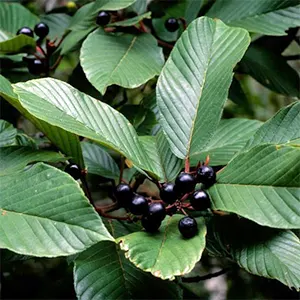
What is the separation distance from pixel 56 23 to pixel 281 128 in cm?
79

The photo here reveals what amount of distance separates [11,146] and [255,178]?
377 mm

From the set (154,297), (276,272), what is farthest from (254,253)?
(154,297)

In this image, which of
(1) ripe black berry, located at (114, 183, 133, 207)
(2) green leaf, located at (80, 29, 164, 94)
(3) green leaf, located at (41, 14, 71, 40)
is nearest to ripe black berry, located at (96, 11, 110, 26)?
(2) green leaf, located at (80, 29, 164, 94)

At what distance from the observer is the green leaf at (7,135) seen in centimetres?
90

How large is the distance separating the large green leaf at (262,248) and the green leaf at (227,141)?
0.38 feet

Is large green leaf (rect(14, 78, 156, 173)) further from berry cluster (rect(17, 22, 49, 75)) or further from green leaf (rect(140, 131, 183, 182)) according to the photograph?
berry cluster (rect(17, 22, 49, 75))

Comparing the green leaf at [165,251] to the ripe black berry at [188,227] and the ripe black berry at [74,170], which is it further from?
the ripe black berry at [74,170]

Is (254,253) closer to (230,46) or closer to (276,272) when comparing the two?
(276,272)

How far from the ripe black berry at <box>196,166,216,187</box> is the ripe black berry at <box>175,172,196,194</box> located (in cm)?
1

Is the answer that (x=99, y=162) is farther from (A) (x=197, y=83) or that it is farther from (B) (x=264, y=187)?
(B) (x=264, y=187)

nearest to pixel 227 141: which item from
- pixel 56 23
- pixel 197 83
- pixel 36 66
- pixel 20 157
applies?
pixel 197 83

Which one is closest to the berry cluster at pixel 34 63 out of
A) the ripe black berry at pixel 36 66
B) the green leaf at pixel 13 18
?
the ripe black berry at pixel 36 66

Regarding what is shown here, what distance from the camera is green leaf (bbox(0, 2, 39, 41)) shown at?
1291 millimetres

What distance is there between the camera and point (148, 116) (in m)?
1.10
